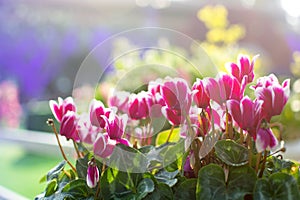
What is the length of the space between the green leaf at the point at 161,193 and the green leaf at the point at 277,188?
145 millimetres

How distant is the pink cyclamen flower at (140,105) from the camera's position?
98 centimetres

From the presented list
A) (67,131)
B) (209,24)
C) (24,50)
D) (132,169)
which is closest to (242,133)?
(132,169)

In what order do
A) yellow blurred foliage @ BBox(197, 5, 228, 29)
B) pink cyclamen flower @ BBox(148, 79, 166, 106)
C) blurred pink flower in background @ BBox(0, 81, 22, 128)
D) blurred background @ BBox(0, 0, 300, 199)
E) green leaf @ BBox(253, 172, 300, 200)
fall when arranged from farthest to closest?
1. blurred background @ BBox(0, 0, 300, 199)
2. blurred pink flower in background @ BBox(0, 81, 22, 128)
3. yellow blurred foliage @ BBox(197, 5, 228, 29)
4. pink cyclamen flower @ BBox(148, 79, 166, 106)
5. green leaf @ BBox(253, 172, 300, 200)

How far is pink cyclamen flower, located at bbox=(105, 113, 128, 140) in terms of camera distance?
0.86 m

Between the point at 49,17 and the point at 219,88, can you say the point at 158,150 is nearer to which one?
the point at 219,88

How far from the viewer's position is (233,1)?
50.2ft

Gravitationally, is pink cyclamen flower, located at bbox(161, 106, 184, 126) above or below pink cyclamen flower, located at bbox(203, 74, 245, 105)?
below

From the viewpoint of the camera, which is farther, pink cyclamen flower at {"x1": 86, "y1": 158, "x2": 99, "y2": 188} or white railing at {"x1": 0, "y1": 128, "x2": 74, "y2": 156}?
white railing at {"x1": 0, "y1": 128, "x2": 74, "y2": 156}

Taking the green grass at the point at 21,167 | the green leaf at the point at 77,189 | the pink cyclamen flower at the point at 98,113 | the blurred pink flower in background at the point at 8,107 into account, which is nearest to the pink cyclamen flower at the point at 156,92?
the pink cyclamen flower at the point at 98,113

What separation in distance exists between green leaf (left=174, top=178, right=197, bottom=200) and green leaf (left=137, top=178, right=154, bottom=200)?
0.05 metres

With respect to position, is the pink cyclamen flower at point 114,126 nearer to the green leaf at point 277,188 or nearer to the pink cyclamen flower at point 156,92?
the pink cyclamen flower at point 156,92

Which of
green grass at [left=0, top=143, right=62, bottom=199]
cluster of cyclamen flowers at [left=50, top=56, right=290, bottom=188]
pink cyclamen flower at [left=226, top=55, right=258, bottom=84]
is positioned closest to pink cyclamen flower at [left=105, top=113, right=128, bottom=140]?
cluster of cyclamen flowers at [left=50, top=56, right=290, bottom=188]

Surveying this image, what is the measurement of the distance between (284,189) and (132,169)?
0.27 meters

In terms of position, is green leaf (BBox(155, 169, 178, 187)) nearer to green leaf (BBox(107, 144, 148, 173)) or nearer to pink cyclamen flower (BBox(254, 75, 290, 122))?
green leaf (BBox(107, 144, 148, 173))
